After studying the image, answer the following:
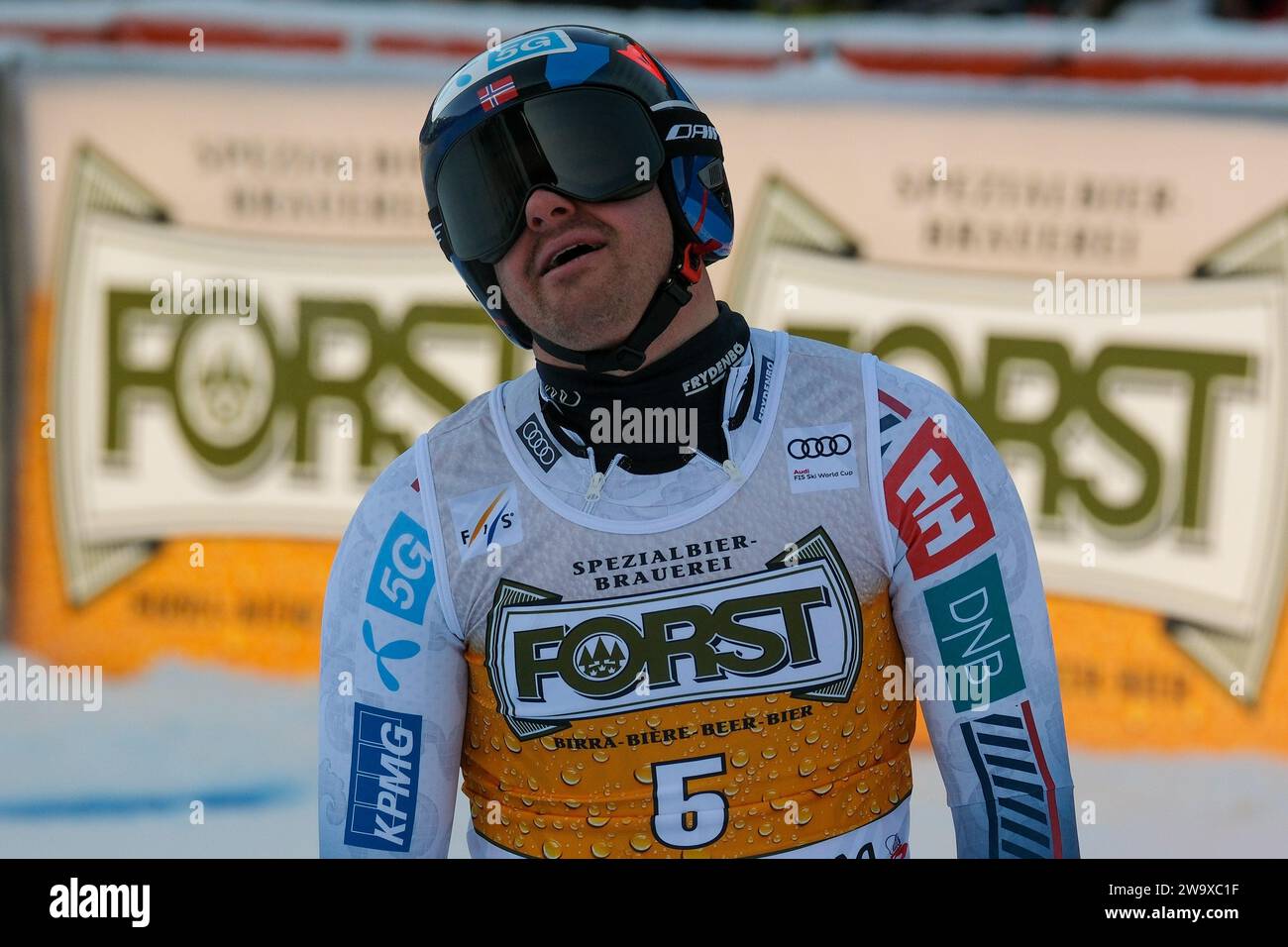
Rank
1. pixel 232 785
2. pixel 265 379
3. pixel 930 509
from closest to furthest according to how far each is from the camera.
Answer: pixel 930 509 → pixel 232 785 → pixel 265 379

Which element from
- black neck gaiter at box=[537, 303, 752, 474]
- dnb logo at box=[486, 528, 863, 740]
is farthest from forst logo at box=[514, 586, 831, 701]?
black neck gaiter at box=[537, 303, 752, 474]

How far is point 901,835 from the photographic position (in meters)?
2.35

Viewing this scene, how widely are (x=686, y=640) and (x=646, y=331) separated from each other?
0.50m

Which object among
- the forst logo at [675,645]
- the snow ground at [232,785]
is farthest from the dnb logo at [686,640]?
the snow ground at [232,785]

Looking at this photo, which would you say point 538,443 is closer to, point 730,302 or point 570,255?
point 570,255

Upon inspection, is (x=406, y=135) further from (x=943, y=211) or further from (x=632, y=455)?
(x=632, y=455)

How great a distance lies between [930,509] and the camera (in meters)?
2.18

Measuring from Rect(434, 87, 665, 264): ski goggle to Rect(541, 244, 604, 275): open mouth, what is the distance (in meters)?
0.08

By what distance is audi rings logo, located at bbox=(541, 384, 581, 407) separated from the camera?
2311 mm

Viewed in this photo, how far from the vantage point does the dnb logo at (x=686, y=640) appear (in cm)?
219

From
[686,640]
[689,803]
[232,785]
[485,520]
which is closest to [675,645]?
[686,640]

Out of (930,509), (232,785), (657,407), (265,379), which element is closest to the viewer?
(930,509)

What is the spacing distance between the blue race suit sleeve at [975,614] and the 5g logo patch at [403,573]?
2.41 ft
